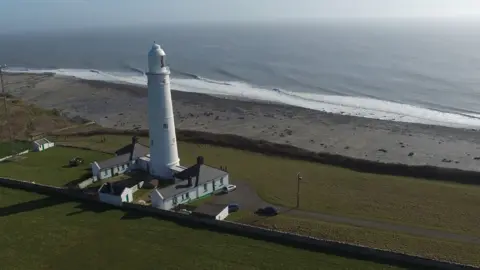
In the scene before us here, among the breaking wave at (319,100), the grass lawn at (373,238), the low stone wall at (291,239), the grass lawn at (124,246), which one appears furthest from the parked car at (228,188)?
the breaking wave at (319,100)

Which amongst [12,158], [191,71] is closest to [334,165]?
[12,158]

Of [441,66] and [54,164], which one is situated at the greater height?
[441,66]

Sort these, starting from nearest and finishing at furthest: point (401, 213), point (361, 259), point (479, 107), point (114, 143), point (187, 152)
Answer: point (361, 259) → point (401, 213) → point (187, 152) → point (114, 143) → point (479, 107)

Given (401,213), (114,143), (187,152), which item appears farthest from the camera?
(114,143)

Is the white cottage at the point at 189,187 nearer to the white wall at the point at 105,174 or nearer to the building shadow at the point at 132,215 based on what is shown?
the building shadow at the point at 132,215

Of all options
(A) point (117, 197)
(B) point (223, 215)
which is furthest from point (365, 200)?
(A) point (117, 197)

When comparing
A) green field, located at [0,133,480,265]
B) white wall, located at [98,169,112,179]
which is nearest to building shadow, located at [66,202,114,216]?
white wall, located at [98,169,112,179]

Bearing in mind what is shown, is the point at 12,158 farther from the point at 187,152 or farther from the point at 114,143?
the point at 187,152
